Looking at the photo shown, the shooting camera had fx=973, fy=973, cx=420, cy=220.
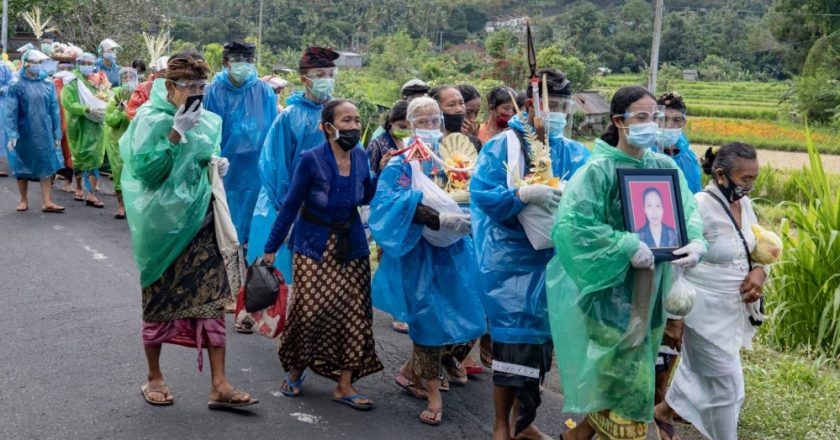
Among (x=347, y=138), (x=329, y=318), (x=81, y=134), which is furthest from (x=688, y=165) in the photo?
(x=81, y=134)

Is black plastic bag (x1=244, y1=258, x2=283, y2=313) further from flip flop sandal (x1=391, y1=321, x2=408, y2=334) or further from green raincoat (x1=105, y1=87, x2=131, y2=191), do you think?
green raincoat (x1=105, y1=87, x2=131, y2=191)

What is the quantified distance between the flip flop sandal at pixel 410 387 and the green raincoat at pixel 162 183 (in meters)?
1.63

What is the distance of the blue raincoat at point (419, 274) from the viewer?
5590mm

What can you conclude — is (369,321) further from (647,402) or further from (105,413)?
(647,402)

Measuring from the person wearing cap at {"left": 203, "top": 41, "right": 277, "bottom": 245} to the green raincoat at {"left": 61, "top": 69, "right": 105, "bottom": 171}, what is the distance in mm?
5502

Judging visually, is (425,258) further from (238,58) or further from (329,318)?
(238,58)

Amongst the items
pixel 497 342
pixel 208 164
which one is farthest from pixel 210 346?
pixel 497 342

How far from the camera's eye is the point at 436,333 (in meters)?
5.60

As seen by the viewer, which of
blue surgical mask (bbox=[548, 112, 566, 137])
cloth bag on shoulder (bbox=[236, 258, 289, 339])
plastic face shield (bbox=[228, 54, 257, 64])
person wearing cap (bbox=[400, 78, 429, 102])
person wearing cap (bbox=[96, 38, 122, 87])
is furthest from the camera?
person wearing cap (bbox=[96, 38, 122, 87])

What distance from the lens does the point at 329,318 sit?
18.6 ft

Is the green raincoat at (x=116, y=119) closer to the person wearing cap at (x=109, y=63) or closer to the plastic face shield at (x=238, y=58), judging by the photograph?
the person wearing cap at (x=109, y=63)

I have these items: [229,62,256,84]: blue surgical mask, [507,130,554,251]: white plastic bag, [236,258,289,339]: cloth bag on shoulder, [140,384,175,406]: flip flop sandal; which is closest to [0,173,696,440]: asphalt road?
[140,384,175,406]: flip flop sandal

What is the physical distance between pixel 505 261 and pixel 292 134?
2474 millimetres

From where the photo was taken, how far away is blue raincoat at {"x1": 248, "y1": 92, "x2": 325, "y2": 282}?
688cm
